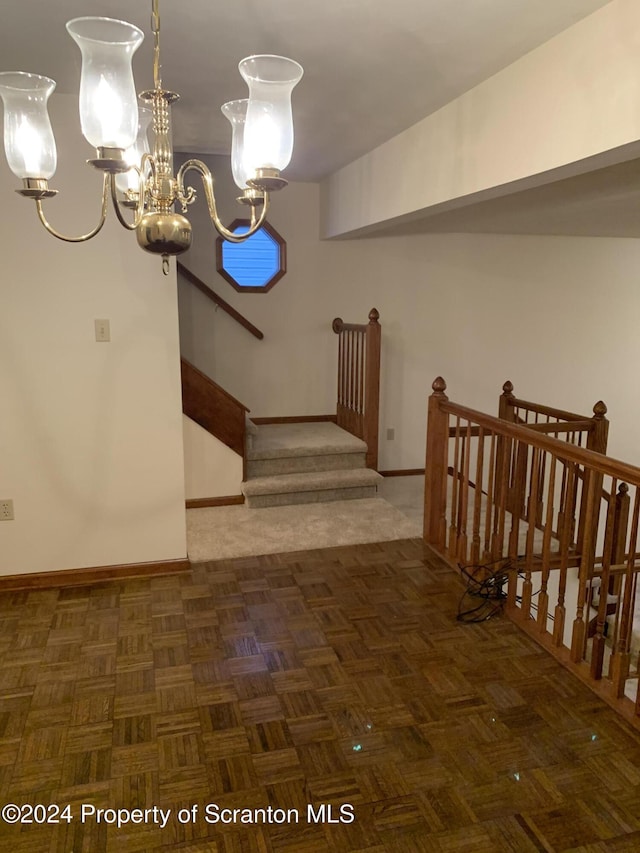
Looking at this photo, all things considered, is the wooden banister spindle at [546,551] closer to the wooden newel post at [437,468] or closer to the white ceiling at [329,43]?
the wooden newel post at [437,468]

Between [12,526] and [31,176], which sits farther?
[12,526]

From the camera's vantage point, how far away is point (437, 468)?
3.59m

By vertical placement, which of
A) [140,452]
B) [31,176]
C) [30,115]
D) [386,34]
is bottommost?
[140,452]

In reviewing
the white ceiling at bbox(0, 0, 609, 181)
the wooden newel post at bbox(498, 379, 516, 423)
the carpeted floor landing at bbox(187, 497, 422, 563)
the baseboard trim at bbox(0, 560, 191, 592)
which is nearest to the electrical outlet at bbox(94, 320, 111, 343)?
the white ceiling at bbox(0, 0, 609, 181)

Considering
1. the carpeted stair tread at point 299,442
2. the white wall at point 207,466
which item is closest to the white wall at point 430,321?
the carpeted stair tread at point 299,442

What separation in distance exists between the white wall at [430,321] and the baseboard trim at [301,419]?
0.06 metres

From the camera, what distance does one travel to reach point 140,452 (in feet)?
10.3

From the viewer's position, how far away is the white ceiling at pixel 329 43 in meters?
2.02

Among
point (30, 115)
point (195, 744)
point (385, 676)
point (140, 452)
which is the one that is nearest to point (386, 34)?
point (30, 115)

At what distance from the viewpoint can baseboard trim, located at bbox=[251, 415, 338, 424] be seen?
207 inches

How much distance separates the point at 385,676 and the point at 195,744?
0.74m

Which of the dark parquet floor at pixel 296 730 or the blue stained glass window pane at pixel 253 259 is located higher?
the blue stained glass window pane at pixel 253 259

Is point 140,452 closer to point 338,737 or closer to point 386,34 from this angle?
point 338,737

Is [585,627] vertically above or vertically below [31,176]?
below
